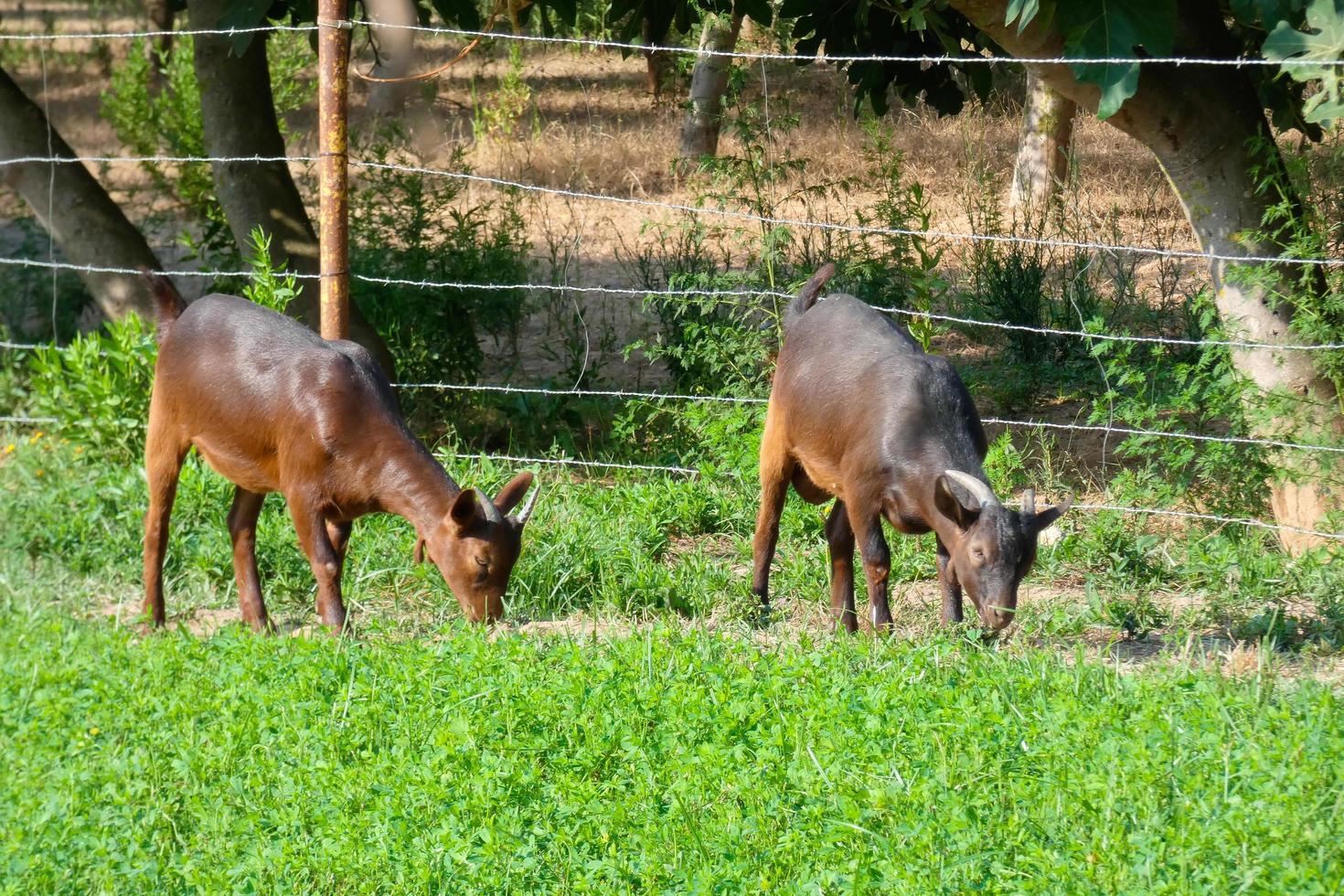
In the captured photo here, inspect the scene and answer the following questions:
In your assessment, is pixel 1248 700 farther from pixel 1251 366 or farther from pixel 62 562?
pixel 62 562

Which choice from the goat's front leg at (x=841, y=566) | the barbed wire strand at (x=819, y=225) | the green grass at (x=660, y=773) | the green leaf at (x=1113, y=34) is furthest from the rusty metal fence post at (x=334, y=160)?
the green leaf at (x=1113, y=34)

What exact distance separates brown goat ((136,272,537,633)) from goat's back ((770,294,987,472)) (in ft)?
4.43

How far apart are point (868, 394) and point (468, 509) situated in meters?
1.82

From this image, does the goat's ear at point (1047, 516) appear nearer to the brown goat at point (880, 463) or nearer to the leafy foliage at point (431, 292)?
the brown goat at point (880, 463)

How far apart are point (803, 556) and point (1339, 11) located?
3.58 meters

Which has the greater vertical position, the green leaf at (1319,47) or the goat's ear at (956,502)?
the green leaf at (1319,47)

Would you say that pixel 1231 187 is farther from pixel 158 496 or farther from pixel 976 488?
pixel 158 496

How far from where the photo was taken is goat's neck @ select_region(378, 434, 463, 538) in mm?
6355

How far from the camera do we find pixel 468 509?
614cm

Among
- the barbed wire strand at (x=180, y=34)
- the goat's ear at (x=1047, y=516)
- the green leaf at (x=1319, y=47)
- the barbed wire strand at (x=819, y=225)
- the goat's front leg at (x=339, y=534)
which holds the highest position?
the green leaf at (x=1319, y=47)

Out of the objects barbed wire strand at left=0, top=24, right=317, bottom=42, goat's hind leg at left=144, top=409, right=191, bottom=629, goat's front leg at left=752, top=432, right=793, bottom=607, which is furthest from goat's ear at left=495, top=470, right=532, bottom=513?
barbed wire strand at left=0, top=24, right=317, bottom=42

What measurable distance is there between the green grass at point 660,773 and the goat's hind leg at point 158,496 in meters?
1.14

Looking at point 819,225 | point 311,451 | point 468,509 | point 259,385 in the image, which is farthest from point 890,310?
point 259,385

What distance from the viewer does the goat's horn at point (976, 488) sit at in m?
5.70
